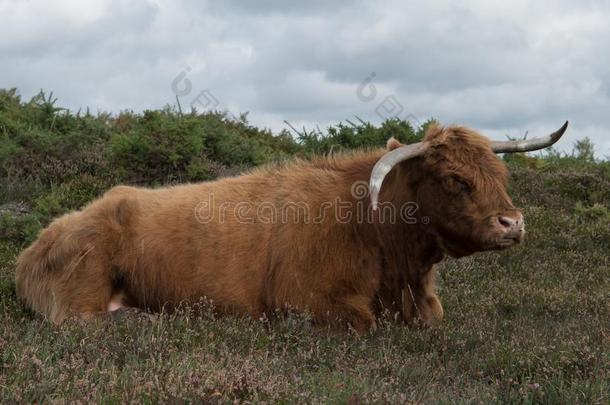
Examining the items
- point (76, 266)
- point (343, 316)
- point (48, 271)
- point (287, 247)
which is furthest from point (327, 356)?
point (48, 271)

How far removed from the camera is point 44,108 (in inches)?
541

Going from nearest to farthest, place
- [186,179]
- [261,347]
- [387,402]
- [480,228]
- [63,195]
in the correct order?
[387,402] < [261,347] < [480,228] < [63,195] < [186,179]

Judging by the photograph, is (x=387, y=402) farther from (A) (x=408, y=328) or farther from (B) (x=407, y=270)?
(B) (x=407, y=270)

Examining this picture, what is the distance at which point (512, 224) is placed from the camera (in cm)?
618

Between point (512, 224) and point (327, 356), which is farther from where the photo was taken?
point (512, 224)

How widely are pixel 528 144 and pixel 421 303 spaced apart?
5.80 ft

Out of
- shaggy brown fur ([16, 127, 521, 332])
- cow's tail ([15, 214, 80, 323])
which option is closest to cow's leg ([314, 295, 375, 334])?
shaggy brown fur ([16, 127, 521, 332])

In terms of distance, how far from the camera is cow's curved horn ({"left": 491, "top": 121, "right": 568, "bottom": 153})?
23.6 feet

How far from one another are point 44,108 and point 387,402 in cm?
1113

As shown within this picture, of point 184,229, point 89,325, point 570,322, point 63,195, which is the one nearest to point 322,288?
point 184,229

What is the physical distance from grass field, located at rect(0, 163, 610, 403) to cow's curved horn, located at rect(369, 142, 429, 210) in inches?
41.2

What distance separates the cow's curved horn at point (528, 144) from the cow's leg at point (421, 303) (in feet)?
4.07

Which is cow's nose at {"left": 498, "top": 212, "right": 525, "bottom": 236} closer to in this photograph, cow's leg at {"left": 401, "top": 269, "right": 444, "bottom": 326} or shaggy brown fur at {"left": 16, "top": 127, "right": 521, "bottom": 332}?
shaggy brown fur at {"left": 16, "top": 127, "right": 521, "bottom": 332}

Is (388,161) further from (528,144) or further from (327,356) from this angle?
(327,356)
